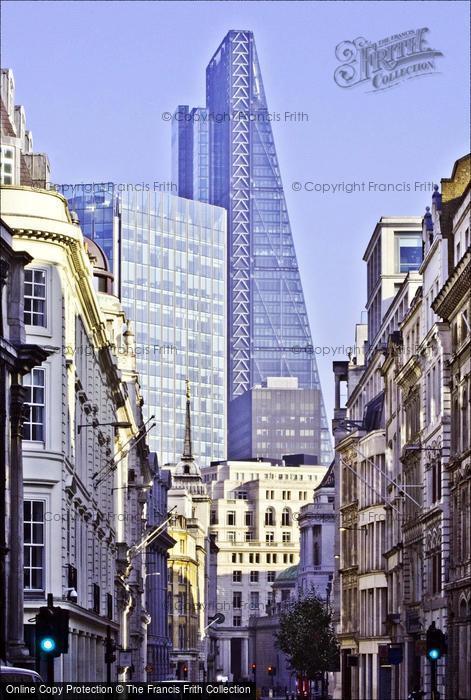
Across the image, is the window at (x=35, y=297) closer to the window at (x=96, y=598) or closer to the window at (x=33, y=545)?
the window at (x=33, y=545)

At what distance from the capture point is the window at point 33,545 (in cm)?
6562

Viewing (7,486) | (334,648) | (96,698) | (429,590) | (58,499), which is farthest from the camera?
(334,648)

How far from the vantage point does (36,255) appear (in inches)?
2657

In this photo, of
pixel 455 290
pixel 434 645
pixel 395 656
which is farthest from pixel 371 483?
pixel 434 645

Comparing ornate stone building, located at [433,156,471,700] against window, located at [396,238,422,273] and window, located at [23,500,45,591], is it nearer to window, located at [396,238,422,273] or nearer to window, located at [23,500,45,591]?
window, located at [23,500,45,591]

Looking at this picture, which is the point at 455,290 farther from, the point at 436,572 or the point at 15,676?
the point at 15,676

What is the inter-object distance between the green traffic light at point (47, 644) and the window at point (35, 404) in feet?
76.8

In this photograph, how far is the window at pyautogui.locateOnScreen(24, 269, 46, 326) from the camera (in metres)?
67.1

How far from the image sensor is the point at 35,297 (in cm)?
6725

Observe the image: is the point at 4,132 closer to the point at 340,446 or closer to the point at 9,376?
the point at 9,376

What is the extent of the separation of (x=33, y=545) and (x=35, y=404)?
4881mm

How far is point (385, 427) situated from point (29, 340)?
51.7 metres

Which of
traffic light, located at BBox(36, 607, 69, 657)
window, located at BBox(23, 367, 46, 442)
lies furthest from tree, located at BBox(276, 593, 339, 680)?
traffic light, located at BBox(36, 607, 69, 657)

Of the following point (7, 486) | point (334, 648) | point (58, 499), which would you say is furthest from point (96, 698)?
point (334, 648)
